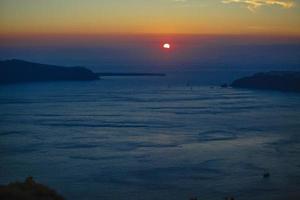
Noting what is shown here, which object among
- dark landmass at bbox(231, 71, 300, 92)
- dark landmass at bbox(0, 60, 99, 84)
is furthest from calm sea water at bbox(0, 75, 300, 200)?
dark landmass at bbox(0, 60, 99, 84)

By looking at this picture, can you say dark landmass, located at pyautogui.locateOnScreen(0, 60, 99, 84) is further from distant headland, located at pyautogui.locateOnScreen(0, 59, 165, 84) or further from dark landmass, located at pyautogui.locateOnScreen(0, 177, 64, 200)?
dark landmass, located at pyautogui.locateOnScreen(0, 177, 64, 200)

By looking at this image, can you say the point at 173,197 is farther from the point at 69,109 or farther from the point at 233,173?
the point at 69,109

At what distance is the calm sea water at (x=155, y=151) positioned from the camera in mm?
9289

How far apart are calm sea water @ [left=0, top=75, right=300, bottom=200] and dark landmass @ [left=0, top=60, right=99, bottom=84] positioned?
2079 centimetres

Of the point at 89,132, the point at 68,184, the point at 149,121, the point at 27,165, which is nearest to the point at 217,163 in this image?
the point at 68,184

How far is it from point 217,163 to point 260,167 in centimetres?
91

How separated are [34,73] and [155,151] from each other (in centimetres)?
3485

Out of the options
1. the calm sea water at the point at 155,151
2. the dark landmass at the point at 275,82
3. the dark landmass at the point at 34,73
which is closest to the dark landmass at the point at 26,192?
the calm sea water at the point at 155,151

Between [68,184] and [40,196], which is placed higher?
[40,196]

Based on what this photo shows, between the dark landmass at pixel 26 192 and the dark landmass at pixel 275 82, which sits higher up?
the dark landmass at pixel 275 82

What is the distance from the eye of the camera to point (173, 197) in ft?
28.6

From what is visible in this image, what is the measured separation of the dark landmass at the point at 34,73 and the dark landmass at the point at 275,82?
52.6ft

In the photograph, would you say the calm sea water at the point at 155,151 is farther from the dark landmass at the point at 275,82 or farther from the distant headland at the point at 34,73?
the distant headland at the point at 34,73

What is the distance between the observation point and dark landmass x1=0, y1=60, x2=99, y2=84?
139 feet
